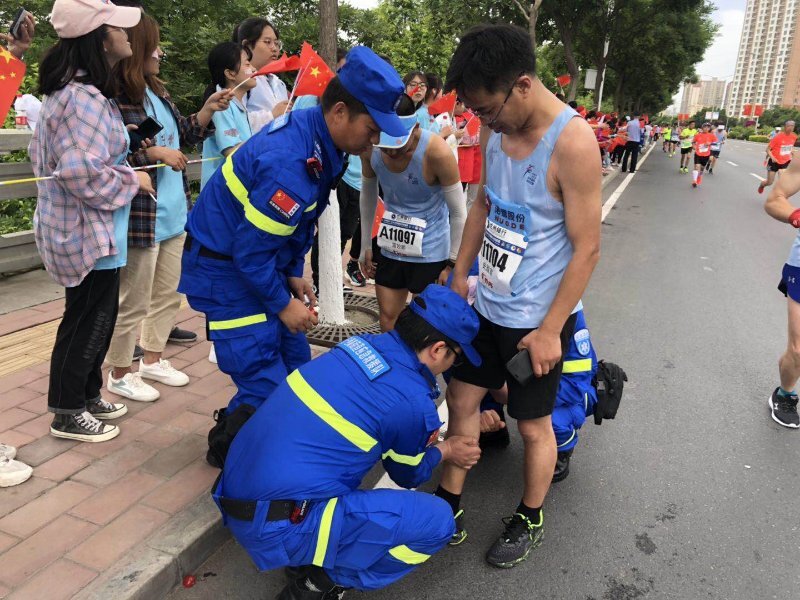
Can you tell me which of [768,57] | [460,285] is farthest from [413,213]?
[768,57]

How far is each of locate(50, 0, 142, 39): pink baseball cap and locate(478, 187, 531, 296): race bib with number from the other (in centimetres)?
167

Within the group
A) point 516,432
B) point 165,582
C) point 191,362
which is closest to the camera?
point 165,582

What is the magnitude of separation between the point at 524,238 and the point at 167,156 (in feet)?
6.22

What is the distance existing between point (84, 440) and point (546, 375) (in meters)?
2.15

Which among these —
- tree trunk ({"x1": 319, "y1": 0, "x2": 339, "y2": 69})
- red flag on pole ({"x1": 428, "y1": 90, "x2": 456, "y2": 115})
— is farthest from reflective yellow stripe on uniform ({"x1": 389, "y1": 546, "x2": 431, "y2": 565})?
red flag on pole ({"x1": 428, "y1": 90, "x2": 456, "y2": 115})

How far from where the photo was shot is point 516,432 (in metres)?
3.44

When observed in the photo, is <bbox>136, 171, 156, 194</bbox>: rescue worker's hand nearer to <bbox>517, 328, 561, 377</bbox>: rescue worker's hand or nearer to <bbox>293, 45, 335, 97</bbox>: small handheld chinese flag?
<bbox>293, 45, 335, 97</bbox>: small handheld chinese flag

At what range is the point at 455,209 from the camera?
3344mm

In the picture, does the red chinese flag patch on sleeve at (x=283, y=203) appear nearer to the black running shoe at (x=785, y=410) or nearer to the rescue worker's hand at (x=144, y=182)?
the rescue worker's hand at (x=144, y=182)

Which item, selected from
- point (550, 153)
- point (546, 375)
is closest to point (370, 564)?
point (546, 375)

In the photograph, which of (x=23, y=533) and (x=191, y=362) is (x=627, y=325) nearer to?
(x=191, y=362)

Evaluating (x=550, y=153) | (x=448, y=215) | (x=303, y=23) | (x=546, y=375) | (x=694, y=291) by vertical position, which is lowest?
(x=694, y=291)

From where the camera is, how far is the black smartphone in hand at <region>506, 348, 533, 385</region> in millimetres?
2186

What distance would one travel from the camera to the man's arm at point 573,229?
200 centimetres
